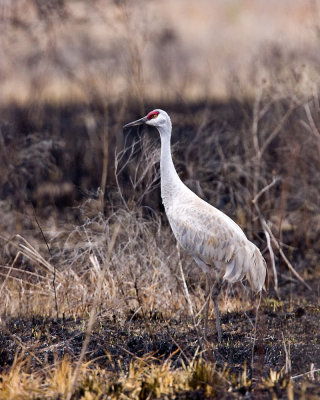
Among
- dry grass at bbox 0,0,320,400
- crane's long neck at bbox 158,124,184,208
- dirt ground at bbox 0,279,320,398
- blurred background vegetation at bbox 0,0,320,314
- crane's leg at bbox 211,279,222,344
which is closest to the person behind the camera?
dry grass at bbox 0,0,320,400

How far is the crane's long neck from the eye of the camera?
5863mm

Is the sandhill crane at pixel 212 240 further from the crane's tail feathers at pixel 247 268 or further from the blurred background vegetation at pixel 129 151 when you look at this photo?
the blurred background vegetation at pixel 129 151

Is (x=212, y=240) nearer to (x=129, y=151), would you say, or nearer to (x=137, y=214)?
(x=137, y=214)

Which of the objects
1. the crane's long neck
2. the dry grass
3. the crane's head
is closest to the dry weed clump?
the dry grass

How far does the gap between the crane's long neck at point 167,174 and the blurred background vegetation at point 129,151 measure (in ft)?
0.79

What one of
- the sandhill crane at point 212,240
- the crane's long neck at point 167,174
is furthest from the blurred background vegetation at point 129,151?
the sandhill crane at point 212,240

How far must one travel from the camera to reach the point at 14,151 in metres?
8.91

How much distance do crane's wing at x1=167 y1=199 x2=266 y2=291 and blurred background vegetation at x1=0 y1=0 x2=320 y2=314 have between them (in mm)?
563

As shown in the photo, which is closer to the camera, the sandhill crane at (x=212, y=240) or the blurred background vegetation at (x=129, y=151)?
the sandhill crane at (x=212, y=240)

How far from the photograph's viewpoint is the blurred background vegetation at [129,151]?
6.55 metres

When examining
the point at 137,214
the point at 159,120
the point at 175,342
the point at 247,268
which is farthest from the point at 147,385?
the point at 137,214

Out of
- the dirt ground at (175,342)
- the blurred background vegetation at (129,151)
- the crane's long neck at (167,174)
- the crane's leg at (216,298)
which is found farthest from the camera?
the blurred background vegetation at (129,151)

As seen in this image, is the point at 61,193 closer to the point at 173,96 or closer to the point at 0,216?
the point at 0,216

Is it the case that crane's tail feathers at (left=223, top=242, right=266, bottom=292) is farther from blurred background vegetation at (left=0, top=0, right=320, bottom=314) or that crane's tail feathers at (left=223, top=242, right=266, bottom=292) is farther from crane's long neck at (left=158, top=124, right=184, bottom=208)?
crane's long neck at (left=158, top=124, right=184, bottom=208)
